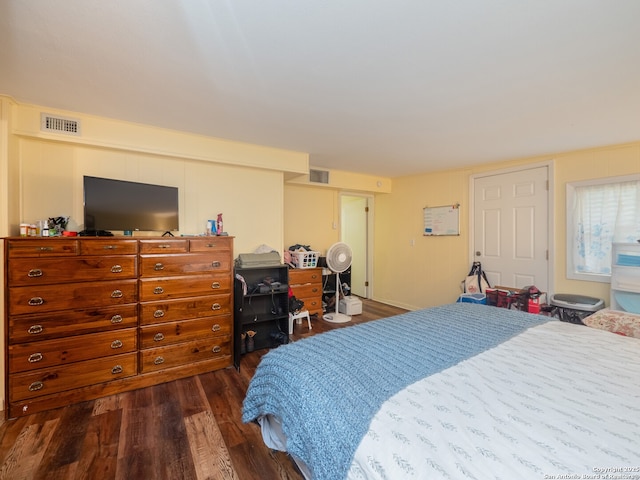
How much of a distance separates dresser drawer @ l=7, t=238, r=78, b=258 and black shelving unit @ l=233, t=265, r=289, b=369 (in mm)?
1363

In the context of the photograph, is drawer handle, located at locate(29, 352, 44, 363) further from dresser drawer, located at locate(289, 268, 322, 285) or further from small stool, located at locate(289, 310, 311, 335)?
dresser drawer, located at locate(289, 268, 322, 285)

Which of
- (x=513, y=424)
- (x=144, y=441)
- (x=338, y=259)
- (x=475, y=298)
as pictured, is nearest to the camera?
(x=513, y=424)

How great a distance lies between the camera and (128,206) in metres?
2.48

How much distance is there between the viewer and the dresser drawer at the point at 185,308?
243 centimetres

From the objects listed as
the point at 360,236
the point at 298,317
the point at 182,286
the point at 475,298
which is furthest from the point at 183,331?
the point at 360,236

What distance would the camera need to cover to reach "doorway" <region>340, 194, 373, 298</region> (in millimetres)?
5680

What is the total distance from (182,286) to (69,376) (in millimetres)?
997

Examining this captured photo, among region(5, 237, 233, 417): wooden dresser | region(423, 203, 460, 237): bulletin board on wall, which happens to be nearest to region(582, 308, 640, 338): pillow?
region(423, 203, 460, 237): bulletin board on wall

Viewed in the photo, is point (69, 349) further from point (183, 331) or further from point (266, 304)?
point (266, 304)

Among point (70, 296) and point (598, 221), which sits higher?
point (598, 221)

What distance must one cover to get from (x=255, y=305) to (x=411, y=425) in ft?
8.78

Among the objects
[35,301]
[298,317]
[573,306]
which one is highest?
[35,301]

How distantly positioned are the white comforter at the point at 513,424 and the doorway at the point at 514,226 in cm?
251

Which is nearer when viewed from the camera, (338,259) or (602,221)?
(602,221)
